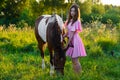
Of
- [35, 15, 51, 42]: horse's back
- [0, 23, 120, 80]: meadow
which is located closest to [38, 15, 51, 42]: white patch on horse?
[35, 15, 51, 42]: horse's back

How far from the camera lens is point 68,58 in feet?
36.3

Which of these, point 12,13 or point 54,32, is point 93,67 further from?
point 12,13

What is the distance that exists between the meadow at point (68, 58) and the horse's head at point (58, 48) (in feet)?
1.03

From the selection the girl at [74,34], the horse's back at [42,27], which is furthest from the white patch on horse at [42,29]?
the girl at [74,34]

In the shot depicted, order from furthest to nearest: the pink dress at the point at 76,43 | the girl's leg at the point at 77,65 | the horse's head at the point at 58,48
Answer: the girl's leg at the point at 77,65
the pink dress at the point at 76,43
the horse's head at the point at 58,48

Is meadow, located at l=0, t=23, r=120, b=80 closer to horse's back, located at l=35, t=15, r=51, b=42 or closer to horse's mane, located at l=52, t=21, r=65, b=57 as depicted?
horse's mane, located at l=52, t=21, r=65, b=57

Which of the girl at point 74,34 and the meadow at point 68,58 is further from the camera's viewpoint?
the meadow at point 68,58

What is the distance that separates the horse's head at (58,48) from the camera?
7.55m

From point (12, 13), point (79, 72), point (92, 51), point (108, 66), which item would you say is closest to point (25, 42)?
point (92, 51)

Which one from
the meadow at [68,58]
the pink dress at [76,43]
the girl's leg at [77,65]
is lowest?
the meadow at [68,58]

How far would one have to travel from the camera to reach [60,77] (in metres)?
7.77

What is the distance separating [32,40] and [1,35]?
1918mm

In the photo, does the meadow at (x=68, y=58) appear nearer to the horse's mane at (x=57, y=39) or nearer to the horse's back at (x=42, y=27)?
the horse's mane at (x=57, y=39)

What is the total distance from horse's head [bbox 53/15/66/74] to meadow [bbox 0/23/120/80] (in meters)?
0.31
